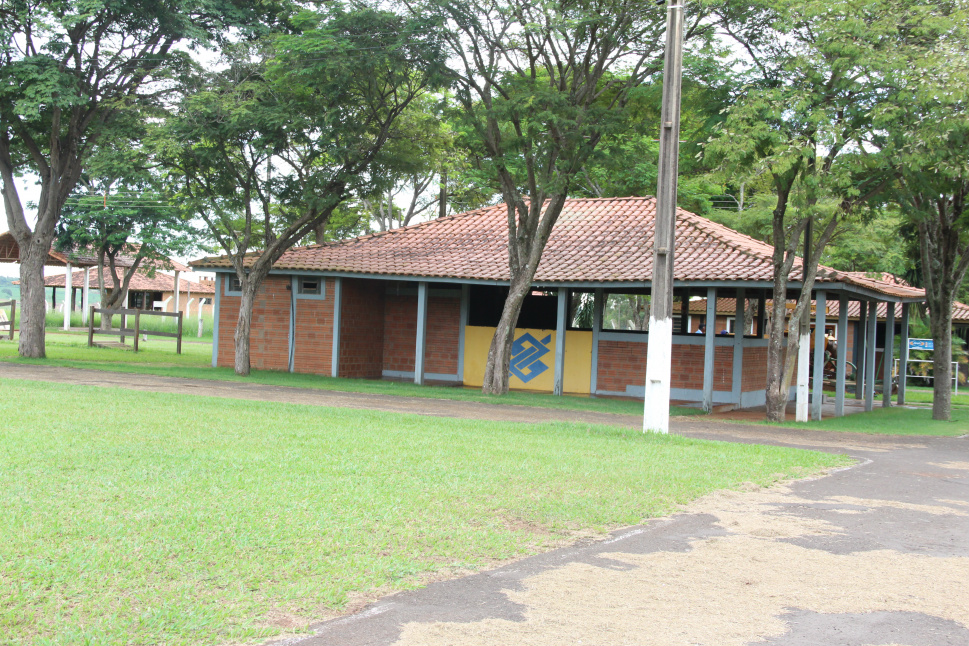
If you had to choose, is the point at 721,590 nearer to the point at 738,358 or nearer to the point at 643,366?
the point at 738,358

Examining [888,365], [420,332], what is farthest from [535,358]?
[888,365]

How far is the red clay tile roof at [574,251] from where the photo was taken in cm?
1906

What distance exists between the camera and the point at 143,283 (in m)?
57.9

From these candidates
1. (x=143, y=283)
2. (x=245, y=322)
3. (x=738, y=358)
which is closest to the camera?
(x=738, y=358)

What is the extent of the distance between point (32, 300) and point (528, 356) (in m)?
12.2

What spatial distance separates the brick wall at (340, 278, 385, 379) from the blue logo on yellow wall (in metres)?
3.61

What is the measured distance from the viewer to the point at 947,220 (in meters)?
18.2

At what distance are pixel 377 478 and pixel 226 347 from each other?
16500 mm

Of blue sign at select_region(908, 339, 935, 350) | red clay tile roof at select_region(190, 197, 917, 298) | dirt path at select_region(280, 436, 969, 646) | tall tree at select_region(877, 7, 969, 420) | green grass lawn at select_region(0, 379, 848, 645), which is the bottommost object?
dirt path at select_region(280, 436, 969, 646)

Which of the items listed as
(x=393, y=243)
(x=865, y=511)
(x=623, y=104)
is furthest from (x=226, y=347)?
(x=865, y=511)

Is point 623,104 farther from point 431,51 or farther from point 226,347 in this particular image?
point 226,347

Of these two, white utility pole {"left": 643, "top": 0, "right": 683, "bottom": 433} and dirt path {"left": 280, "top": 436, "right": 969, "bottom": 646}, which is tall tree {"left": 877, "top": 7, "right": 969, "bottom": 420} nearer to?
white utility pole {"left": 643, "top": 0, "right": 683, "bottom": 433}

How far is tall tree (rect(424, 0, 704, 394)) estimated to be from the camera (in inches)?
678

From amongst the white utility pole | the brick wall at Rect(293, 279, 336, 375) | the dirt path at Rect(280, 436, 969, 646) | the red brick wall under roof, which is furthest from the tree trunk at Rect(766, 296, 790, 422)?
the brick wall at Rect(293, 279, 336, 375)
